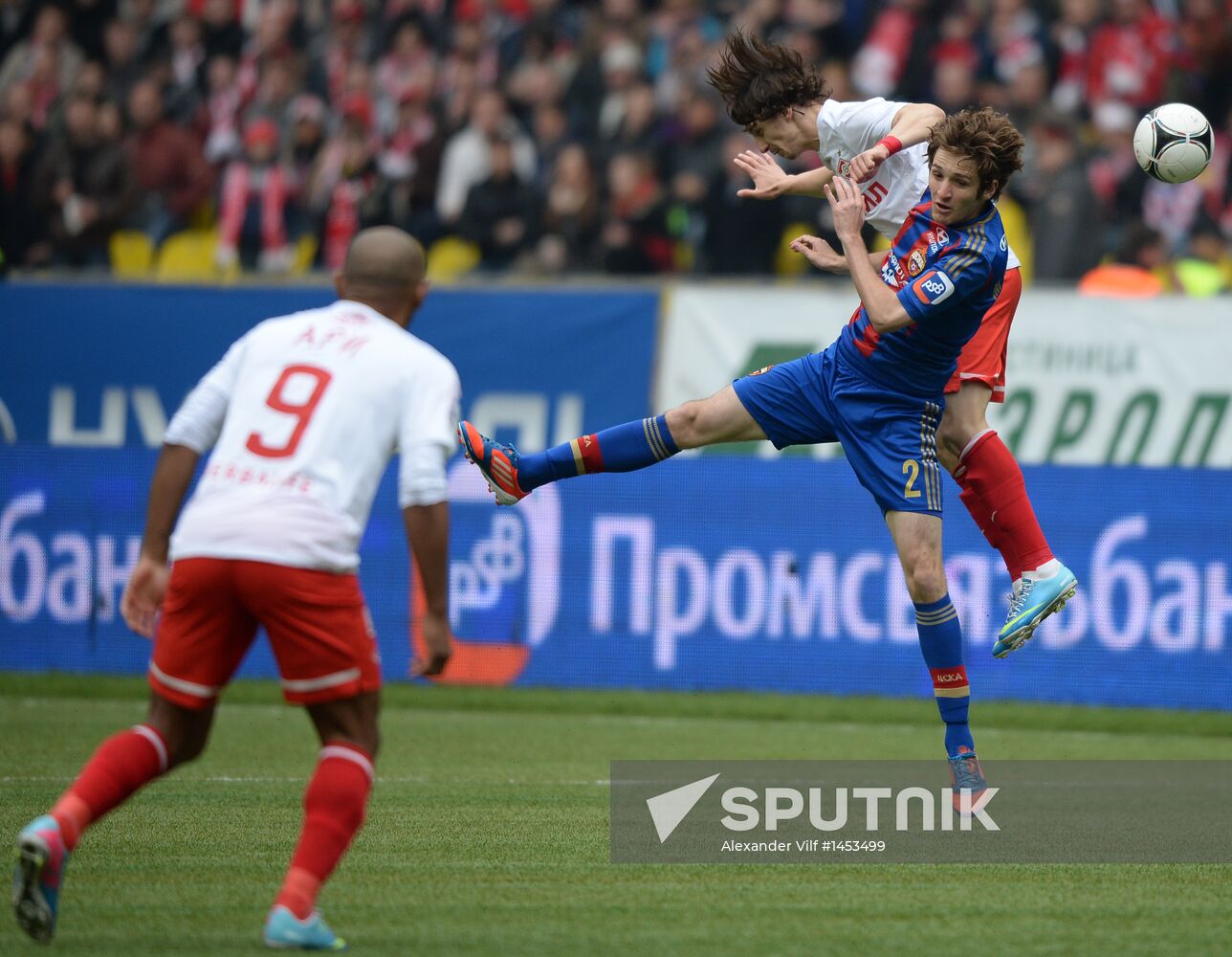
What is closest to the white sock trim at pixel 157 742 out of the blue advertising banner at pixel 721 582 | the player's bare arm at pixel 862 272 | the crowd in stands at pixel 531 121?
the player's bare arm at pixel 862 272

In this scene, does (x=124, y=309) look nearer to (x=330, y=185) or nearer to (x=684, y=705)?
(x=330, y=185)

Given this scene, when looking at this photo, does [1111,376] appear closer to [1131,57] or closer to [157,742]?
[1131,57]

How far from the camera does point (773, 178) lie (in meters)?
7.77

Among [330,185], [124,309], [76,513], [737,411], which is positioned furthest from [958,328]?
[330,185]

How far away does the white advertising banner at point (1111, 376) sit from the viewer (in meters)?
13.1

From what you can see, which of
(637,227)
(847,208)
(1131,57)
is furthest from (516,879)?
(1131,57)

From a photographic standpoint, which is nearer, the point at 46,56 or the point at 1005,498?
the point at 1005,498

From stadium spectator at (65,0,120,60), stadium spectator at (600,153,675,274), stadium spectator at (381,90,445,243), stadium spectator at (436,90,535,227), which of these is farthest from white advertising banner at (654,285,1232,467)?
stadium spectator at (65,0,120,60)

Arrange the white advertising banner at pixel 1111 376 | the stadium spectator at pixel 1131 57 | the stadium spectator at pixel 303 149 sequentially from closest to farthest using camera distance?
the white advertising banner at pixel 1111 376 → the stadium spectator at pixel 1131 57 → the stadium spectator at pixel 303 149

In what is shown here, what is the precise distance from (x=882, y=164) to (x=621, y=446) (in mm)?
1612

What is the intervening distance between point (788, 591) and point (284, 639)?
297 inches

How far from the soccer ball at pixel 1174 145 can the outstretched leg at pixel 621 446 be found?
2.24 metres

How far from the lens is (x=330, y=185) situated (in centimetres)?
1659

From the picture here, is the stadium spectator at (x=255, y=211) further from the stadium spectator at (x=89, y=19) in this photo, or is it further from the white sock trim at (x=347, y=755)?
the white sock trim at (x=347, y=755)
